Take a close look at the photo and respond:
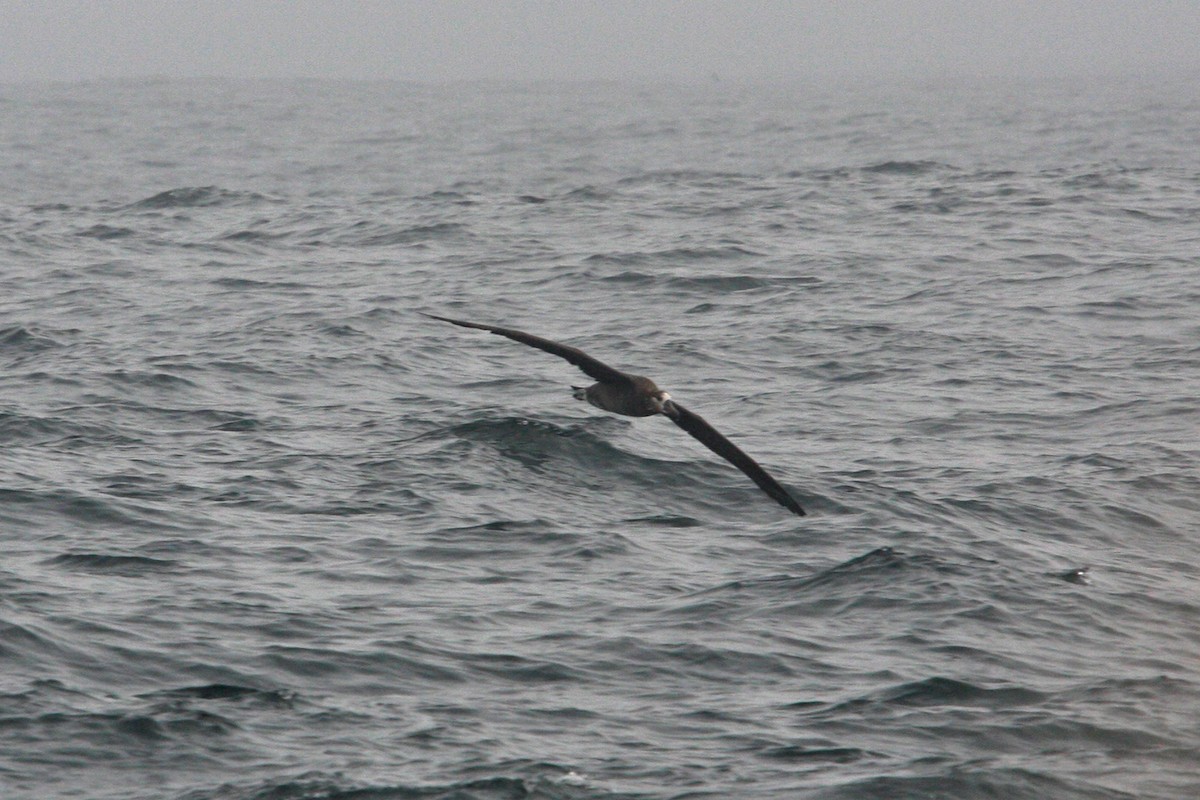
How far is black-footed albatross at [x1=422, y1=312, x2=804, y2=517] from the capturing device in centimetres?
1266

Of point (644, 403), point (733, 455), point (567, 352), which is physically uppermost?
point (567, 352)

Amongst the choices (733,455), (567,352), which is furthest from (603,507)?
(567,352)

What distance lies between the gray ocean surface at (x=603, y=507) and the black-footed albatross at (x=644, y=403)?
58.4 inches

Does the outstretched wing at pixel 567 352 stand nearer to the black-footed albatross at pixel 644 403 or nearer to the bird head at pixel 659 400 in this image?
the black-footed albatross at pixel 644 403

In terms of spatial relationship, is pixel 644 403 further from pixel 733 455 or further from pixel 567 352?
pixel 567 352

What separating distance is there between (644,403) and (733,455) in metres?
1.09

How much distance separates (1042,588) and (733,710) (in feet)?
12.4

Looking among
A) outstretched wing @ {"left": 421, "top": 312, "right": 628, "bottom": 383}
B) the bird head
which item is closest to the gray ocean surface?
the bird head

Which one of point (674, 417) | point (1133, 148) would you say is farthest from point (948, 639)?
point (1133, 148)

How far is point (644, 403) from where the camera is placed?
13.6 meters

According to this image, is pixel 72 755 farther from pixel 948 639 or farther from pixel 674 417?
pixel 948 639

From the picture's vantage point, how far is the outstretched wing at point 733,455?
41.7ft

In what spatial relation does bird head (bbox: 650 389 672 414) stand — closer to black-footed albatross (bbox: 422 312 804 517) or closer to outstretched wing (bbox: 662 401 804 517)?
black-footed albatross (bbox: 422 312 804 517)

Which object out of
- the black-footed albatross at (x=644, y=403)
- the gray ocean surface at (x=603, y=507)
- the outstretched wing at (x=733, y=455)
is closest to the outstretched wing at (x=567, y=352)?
the black-footed albatross at (x=644, y=403)
